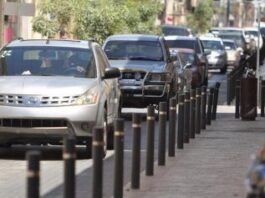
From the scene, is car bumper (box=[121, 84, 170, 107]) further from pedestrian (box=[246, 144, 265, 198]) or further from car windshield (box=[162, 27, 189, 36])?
car windshield (box=[162, 27, 189, 36])

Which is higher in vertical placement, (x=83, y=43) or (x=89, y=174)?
(x=83, y=43)

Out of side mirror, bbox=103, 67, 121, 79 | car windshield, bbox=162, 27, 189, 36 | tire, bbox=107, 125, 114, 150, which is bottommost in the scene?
tire, bbox=107, 125, 114, 150

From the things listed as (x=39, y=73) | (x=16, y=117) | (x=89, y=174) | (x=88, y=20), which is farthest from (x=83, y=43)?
(x=88, y=20)

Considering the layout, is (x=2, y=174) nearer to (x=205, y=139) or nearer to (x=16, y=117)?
(x=16, y=117)

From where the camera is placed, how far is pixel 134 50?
2258 cm

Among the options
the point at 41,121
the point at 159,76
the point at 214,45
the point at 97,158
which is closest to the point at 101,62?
the point at 41,121

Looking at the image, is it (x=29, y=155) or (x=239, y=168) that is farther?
(x=239, y=168)

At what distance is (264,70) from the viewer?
3600cm

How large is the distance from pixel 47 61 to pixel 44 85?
1.26 metres

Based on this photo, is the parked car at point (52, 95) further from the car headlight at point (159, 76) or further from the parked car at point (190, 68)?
the parked car at point (190, 68)

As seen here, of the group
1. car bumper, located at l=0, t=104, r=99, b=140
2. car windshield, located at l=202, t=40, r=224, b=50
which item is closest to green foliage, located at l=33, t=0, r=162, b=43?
car windshield, located at l=202, t=40, r=224, b=50

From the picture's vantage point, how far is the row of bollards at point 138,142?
25.0 feet

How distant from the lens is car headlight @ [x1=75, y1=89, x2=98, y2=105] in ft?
45.1

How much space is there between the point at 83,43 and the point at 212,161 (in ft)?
10.1
